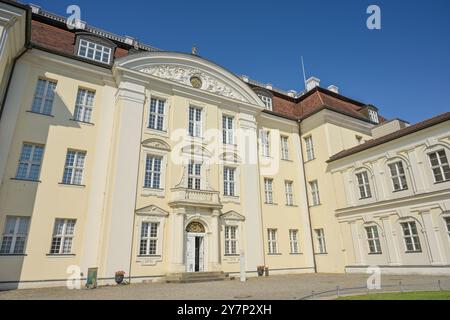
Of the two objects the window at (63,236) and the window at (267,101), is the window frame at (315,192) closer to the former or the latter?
the window at (267,101)

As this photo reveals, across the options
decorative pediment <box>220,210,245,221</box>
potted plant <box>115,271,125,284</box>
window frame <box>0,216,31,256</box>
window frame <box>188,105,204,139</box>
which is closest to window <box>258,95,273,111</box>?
window frame <box>188,105,204,139</box>

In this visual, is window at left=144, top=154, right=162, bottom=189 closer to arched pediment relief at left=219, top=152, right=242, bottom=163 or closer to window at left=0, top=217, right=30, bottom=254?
arched pediment relief at left=219, top=152, right=242, bottom=163

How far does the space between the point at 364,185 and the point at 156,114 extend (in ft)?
50.5

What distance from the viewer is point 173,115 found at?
20672 mm

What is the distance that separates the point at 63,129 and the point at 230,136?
11.4 meters

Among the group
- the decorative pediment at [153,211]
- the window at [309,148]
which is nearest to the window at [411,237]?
the window at [309,148]

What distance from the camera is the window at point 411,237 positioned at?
17812mm

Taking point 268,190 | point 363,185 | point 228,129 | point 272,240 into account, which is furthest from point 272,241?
point 228,129

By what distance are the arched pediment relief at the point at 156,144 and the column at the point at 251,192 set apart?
6092mm

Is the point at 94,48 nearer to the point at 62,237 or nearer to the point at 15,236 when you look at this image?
the point at 62,237

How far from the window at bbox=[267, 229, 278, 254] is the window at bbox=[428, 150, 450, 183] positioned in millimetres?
11029

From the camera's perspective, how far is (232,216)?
20.8 meters

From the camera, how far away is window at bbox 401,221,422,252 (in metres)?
17.8

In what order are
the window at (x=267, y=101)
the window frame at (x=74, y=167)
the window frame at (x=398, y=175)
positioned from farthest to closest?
the window at (x=267, y=101), the window frame at (x=398, y=175), the window frame at (x=74, y=167)
